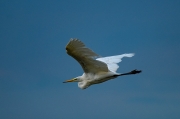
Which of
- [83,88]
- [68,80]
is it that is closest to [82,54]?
[83,88]

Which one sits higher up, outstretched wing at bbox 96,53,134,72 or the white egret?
outstretched wing at bbox 96,53,134,72

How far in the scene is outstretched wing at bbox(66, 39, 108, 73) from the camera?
668 centimetres

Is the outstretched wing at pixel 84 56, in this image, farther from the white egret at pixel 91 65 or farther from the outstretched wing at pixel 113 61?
→ the outstretched wing at pixel 113 61

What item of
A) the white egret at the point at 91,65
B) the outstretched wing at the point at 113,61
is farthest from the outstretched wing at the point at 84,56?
the outstretched wing at the point at 113,61

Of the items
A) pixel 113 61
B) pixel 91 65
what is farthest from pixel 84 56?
pixel 113 61

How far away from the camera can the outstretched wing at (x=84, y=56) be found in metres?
6.68

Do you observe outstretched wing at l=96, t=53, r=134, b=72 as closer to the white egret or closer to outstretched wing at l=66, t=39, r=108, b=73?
the white egret

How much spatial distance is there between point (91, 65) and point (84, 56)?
1.55 feet

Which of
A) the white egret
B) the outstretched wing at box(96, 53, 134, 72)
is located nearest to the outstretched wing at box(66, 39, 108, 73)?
the white egret

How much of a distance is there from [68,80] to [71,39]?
8.77ft

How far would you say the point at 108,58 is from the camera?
29.6ft

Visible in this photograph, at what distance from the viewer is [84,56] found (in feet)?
23.8

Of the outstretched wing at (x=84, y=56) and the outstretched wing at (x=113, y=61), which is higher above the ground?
the outstretched wing at (x=113, y=61)

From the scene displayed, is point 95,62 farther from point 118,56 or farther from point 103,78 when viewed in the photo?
point 118,56
